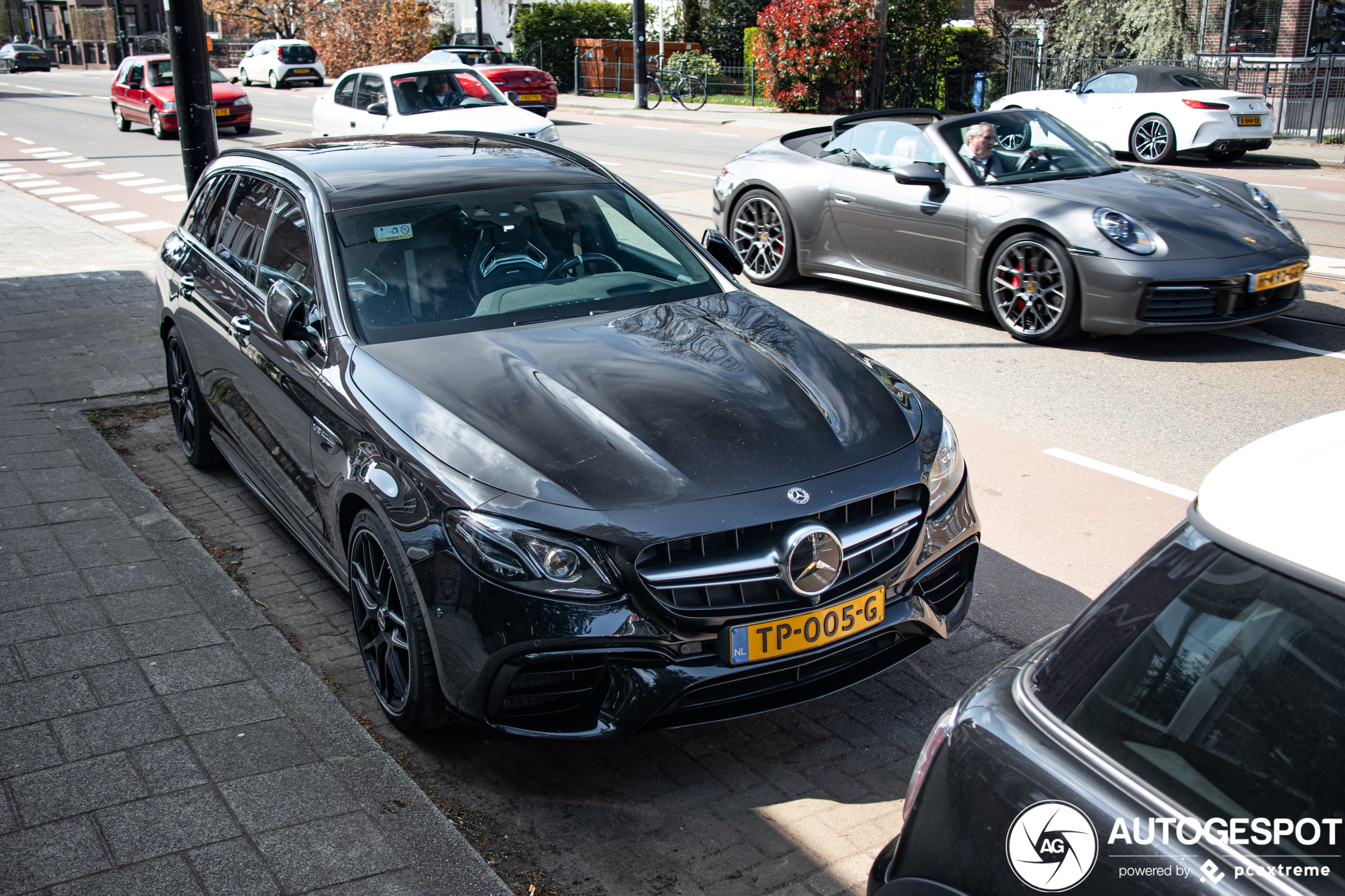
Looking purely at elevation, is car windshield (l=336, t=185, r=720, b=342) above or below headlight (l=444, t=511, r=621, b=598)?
above

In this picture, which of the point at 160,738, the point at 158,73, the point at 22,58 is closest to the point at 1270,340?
the point at 160,738

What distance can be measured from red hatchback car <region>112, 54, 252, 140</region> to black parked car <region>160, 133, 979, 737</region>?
2127 centimetres

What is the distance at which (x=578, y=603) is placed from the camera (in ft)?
9.54

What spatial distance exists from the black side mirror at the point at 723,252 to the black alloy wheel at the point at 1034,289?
10.8ft

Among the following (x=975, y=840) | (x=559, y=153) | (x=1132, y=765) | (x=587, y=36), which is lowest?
(x=975, y=840)

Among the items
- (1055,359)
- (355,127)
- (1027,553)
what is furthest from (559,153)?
(355,127)

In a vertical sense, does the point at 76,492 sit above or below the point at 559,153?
below

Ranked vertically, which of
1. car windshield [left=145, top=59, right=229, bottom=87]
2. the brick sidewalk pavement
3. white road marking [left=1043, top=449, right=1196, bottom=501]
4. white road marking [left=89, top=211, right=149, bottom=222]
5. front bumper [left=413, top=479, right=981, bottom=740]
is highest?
car windshield [left=145, top=59, right=229, bottom=87]

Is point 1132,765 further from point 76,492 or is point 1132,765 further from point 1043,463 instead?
point 76,492

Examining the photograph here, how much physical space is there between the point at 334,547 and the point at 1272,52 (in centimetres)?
3127

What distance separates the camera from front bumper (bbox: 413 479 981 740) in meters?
2.91

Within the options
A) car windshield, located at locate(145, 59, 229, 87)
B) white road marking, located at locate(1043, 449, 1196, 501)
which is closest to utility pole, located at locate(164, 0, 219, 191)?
white road marking, located at locate(1043, 449, 1196, 501)

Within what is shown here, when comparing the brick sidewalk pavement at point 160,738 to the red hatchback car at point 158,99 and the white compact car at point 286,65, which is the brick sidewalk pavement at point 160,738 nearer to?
the red hatchback car at point 158,99

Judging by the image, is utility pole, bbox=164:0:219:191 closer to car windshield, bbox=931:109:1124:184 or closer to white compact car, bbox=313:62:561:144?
car windshield, bbox=931:109:1124:184
